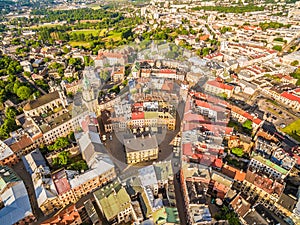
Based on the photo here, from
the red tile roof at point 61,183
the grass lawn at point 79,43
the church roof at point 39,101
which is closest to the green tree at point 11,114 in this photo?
the church roof at point 39,101

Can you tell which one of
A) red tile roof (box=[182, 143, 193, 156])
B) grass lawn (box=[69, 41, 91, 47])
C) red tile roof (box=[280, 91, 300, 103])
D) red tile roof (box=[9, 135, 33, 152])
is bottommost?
red tile roof (box=[280, 91, 300, 103])

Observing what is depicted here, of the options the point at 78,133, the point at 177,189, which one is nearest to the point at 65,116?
the point at 78,133

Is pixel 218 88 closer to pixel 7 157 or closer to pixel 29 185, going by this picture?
pixel 29 185

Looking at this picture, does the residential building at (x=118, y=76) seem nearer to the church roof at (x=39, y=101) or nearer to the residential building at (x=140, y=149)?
the church roof at (x=39, y=101)

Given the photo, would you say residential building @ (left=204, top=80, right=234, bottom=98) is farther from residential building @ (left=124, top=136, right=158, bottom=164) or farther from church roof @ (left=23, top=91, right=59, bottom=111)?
church roof @ (left=23, top=91, right=59, bottom=111)

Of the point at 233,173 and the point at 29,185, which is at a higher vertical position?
the point at 233,173

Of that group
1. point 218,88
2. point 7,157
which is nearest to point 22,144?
point 7,157

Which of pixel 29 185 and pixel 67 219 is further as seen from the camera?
pixel 29 185

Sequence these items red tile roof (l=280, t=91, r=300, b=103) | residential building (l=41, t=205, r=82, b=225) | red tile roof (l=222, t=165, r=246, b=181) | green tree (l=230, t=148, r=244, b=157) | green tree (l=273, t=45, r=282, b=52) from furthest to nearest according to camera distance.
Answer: green tree (l=273, t=45, r=282, b=52)
red tile roof (l=280, t=91, r=300, b=103)
green tree (l=230, t=148, r=244, b=157)
red tile roof (l=222, t=165, r=246, b=181)
residential building (l=41, t=205, r=82, b=225)

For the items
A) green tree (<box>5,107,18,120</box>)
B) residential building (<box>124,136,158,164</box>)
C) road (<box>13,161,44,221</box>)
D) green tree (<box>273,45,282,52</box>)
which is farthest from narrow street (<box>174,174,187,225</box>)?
green tree (<box>273,45,282,52</box>)
